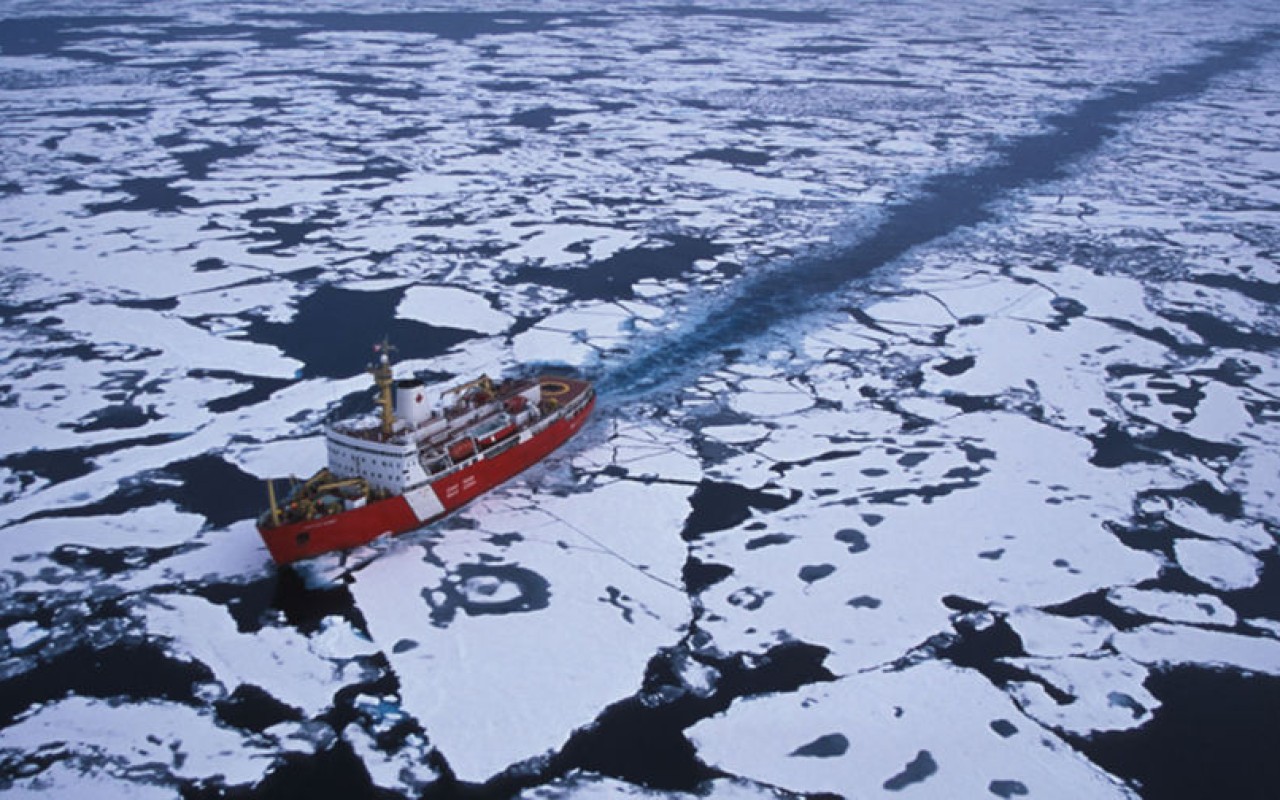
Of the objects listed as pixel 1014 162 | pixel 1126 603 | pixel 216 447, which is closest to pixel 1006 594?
pixel 1126 603

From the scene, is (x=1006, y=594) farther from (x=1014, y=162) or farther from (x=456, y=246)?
(x=1014, y=162)

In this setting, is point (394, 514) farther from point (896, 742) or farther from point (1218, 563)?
point (1218, 563)

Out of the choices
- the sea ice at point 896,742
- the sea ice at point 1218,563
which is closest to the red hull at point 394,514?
the sea ice at point 896,742

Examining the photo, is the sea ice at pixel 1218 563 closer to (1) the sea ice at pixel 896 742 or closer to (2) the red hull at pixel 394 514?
(1) the sea ice at pixel 896 742

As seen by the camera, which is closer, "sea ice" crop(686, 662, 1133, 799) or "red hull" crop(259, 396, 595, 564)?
"sea ice" crop(686, 662, 1133, 799)

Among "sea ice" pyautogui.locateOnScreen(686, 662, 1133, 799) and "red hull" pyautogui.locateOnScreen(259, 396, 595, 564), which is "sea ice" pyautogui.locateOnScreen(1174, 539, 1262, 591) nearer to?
"sea ice" pyautogui.locateOnScreen(686, 662, 1133, 799)

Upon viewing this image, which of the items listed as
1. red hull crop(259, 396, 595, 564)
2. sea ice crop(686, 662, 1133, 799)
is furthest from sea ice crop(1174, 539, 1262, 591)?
red hull crop(259, 396, 595, 564)

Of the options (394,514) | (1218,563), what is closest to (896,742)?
(1218,563)

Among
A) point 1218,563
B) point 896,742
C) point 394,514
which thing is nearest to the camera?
point 896,742
